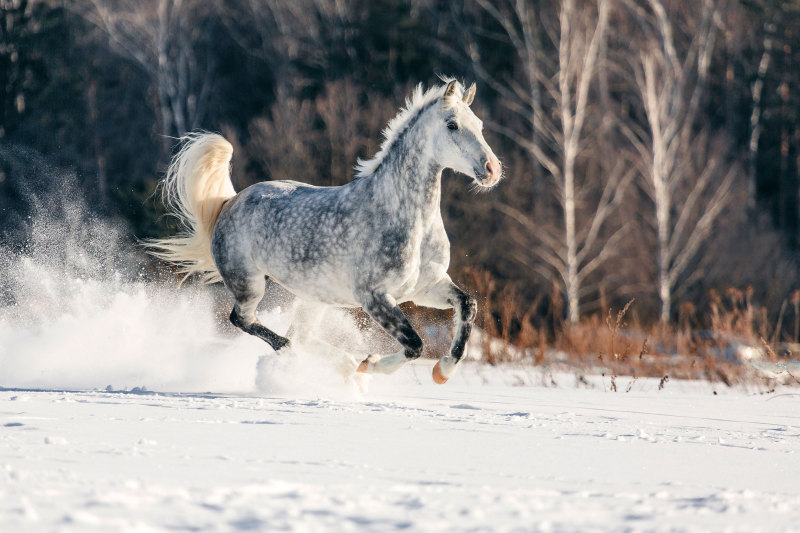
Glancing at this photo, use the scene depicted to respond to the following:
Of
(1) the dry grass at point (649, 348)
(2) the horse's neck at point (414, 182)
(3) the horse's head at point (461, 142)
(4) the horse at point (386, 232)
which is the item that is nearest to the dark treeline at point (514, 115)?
(1) the dry grass at point (649, 348)

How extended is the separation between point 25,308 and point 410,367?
382 centimetres

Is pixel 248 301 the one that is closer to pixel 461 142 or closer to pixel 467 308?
pixel 467 308

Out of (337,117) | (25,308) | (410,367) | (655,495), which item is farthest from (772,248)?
(655,495)

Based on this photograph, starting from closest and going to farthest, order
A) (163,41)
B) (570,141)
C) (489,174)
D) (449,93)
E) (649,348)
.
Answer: (489,174), (449,93), (649,348), (570,141), (163,41)

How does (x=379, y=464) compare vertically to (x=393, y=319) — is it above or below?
below

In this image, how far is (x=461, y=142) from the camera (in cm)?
529

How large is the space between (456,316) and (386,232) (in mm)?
624

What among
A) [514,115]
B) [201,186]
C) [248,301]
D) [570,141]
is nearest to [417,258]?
[248,301]

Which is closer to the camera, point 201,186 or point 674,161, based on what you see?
point 201,186

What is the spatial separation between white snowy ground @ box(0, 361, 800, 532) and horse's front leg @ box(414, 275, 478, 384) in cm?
20

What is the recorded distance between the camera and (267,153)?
71.8 feet

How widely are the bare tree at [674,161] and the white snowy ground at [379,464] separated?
35.2 feet

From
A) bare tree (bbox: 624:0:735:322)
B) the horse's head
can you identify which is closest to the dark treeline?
bare tree (bbox: 624:0:735:322)

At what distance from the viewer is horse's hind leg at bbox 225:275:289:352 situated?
6441mm
